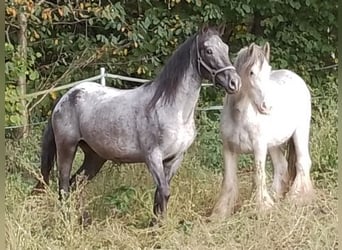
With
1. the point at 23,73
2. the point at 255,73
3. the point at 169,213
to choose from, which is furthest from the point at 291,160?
the point at 23,73

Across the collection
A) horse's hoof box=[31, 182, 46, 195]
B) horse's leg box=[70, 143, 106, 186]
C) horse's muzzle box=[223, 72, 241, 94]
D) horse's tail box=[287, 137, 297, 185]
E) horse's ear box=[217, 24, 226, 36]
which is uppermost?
horse's ear box=[217, 24, 226, 36]

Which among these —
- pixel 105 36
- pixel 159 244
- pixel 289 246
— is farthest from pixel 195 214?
pixel 105 36

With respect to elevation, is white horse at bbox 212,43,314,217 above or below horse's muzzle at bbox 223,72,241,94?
below

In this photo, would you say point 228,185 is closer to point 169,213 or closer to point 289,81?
point 169,213

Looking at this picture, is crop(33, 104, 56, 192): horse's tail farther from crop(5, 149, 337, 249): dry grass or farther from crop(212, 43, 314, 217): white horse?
crop(212, 43, 314, 217): white horse

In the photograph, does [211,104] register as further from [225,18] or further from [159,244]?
[159,244]

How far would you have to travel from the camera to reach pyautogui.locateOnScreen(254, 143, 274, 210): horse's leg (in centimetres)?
209

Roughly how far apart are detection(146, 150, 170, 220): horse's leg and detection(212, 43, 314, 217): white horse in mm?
181

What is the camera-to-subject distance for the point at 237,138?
2115 mm

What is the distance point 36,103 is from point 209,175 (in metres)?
0.63

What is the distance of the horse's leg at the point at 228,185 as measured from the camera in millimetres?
2131

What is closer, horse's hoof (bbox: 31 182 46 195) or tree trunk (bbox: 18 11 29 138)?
horse's hoof (bbox: 31 182 46 195)

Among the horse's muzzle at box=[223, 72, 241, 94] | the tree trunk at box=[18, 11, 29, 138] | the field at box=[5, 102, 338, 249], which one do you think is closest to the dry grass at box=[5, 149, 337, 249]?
the field at box=[5, 102, 338, 249]

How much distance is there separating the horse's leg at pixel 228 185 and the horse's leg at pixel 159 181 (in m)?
0.19
